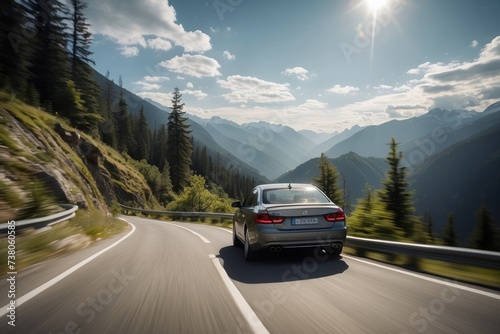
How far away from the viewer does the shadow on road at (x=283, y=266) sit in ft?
18.3

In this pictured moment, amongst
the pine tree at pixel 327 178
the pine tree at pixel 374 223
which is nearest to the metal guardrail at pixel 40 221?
the pine tree at pixel 374 223

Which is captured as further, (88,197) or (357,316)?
(88,197)

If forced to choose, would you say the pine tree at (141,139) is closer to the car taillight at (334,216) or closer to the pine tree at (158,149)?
the pine tree at (158,149)

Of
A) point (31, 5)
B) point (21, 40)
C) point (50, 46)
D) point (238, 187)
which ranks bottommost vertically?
point (238, 187)

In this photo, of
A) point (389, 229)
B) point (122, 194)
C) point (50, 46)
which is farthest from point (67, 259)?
point (122, 194)

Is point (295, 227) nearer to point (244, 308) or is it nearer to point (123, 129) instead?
point (244, 308)

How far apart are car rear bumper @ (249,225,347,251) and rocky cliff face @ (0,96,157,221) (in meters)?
6.07

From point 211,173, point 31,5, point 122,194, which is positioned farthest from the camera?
point 211,173

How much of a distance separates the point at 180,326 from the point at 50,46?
43656 mm

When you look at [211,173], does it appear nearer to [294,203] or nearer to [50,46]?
[50,46]

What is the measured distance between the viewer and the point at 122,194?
4831 centimetres

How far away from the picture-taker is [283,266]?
21.2 feet

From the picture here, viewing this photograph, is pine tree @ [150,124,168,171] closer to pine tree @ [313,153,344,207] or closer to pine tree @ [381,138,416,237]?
pine tree @ [313,153,344,207]

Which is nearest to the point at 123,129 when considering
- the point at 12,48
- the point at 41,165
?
the point at 12,48
